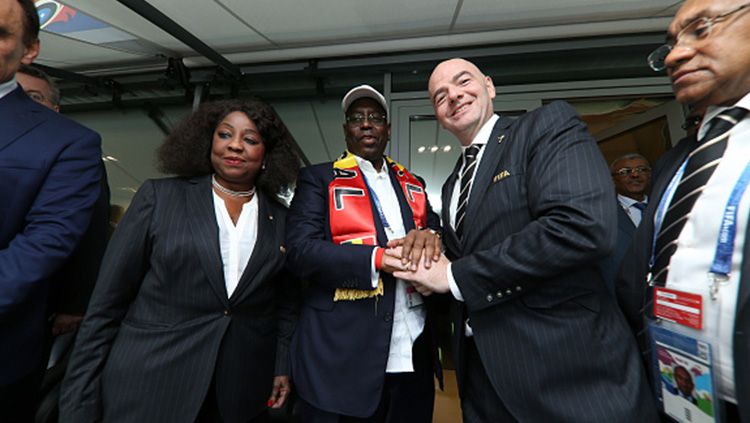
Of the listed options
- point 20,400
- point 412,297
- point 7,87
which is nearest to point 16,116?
point 7,87

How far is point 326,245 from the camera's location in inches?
53.1

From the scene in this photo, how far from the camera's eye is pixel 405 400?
140 cm

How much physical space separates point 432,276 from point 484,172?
432 millimetres

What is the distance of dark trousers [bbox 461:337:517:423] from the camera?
1.07 m

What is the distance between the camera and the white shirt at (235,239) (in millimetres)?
1377

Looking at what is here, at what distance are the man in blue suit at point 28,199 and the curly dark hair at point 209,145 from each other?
0.41 metres

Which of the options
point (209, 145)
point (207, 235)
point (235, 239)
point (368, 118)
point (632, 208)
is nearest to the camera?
point (207, 235)

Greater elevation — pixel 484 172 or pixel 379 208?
pixel 484 172

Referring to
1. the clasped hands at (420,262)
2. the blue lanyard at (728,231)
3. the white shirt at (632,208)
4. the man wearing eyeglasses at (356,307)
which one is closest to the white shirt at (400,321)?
the man wearing eyeglasses at (356,307)

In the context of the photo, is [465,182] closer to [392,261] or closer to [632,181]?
[392,261]

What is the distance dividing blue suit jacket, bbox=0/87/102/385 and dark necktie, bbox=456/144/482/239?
1.43 meters

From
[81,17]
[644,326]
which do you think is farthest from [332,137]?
[644,326]

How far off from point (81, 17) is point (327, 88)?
2189 millimetres

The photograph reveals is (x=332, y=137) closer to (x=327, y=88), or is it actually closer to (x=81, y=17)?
(x=327, y=88)
